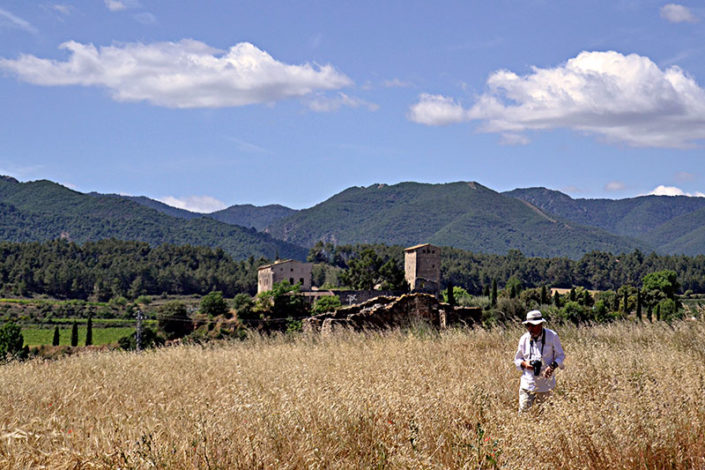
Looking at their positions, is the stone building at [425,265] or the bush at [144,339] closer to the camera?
the bush at [144,339]

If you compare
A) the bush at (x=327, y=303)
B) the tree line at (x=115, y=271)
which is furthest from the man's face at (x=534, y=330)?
the tree line at (x=115, y=271)

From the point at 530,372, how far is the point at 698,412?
60.5 inches

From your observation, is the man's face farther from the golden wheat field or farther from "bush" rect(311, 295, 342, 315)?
"bush" rect(311, 295, 342, 315)

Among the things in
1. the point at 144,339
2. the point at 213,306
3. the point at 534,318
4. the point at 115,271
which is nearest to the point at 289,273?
the point at 213,306

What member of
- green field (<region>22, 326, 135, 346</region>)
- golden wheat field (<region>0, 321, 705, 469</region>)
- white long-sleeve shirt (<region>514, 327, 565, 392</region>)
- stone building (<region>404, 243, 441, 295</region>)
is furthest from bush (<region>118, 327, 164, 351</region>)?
white long-sleeve shirt (<region>514, 327, 565, 392</region>)

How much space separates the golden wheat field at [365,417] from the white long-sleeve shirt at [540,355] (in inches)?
8.2

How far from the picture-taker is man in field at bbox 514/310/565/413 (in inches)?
250

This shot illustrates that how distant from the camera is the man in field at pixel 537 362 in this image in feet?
20.9

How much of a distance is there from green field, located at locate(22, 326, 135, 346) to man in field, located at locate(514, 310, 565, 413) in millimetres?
60852

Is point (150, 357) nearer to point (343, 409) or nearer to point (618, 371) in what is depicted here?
point (343, 409)

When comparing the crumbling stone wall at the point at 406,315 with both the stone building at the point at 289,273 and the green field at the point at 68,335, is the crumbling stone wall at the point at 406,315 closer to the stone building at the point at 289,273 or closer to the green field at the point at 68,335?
the green field at the point at 68,335

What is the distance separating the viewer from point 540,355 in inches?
259

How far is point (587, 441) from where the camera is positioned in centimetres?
454

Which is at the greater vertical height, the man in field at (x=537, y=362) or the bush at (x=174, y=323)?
the man in field at (x=537, y=362)
